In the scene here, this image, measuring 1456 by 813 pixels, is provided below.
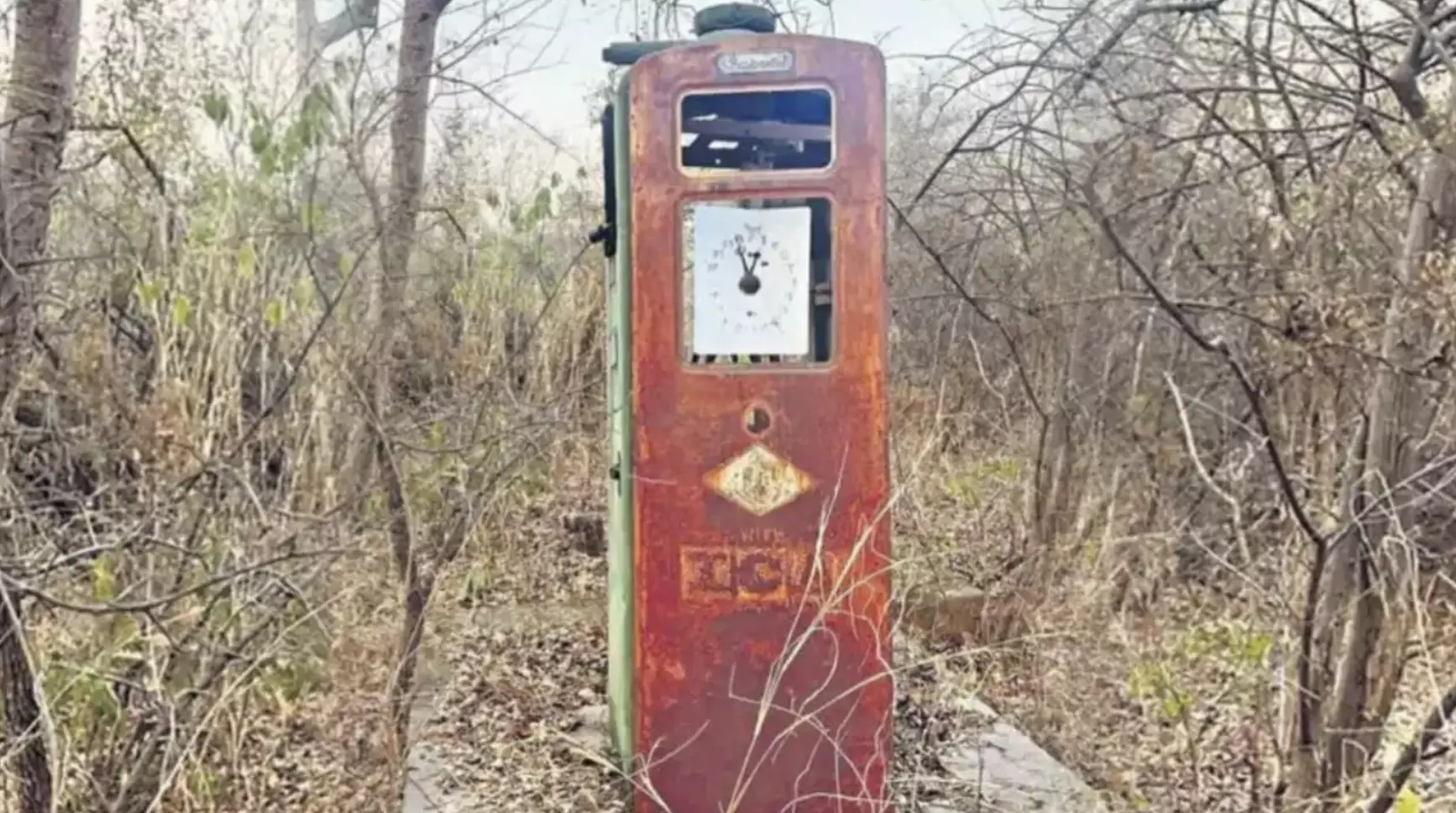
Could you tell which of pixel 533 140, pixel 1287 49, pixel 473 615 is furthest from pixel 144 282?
pixel 1287 49

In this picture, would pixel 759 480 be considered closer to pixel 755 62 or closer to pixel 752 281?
pixel 752 281

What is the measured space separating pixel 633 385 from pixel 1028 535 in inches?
131

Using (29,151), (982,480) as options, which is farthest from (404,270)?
(982,480)

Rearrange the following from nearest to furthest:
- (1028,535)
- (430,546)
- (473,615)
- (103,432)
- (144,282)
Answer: (144,282) < (103,432) < (430,546) < (473,615) < (1028,535)

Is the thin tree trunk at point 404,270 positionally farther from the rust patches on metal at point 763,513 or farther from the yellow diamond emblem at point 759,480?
the yellow diamond emblem at point 759,480

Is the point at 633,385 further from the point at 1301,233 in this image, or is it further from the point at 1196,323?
the point at 1196,323

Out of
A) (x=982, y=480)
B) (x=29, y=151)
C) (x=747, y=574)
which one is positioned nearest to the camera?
(x=747, y=574)

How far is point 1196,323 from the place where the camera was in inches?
195

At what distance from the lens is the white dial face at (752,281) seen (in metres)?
2.60

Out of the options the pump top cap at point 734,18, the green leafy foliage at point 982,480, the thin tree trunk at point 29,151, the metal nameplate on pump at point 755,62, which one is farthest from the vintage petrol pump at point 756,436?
the green leafy foliage at point 982,480

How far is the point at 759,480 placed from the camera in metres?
2.64

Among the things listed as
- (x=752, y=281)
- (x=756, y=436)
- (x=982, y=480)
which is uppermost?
(x=752, y=281)

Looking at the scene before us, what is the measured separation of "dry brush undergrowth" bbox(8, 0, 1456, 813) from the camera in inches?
114

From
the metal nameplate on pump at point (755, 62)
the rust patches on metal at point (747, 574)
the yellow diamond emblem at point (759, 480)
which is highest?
the metal nameplate on pump at point (755, 62)
